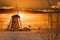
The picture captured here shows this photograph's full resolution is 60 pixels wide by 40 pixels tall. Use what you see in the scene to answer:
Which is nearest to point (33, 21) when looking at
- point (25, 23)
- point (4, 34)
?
point (25, 23)

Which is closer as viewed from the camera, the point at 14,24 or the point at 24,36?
the point at 24,36

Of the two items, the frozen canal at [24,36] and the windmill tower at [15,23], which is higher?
the windmill tower at [15,23]

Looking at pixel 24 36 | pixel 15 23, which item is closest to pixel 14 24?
pixel 15 23

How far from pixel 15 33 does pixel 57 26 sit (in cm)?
51

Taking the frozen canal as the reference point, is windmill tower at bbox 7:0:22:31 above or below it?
above

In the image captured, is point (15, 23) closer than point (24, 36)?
No

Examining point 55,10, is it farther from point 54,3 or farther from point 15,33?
Answer: point 15,33

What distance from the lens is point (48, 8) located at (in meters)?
4.34

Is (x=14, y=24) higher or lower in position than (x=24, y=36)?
higher

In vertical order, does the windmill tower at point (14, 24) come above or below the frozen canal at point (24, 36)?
above

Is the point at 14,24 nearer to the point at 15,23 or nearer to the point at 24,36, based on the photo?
the point at 15,23

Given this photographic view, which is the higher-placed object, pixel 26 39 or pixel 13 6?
pixel 13 6

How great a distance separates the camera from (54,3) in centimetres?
433

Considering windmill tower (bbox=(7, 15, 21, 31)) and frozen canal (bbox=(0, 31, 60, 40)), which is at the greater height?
windmill tower (bbox=(7, 15, 21, 31))
